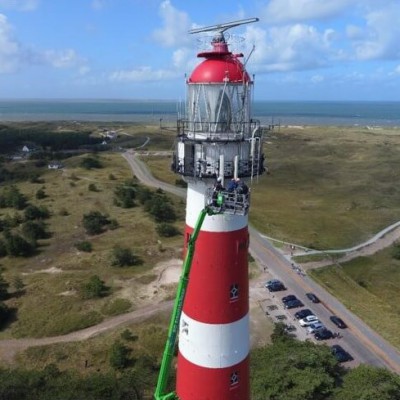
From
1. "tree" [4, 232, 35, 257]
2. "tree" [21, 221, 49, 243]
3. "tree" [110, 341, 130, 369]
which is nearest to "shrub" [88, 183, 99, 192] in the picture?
"tree" [21, 221, 49, 243]

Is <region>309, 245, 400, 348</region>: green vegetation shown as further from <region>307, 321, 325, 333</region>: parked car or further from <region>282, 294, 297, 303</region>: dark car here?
<region>282, 294, 297, 303</region>: dark car

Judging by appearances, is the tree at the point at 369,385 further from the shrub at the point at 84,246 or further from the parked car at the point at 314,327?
the shrub at the point at 84,246

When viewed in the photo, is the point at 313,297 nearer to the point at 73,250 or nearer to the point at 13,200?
the point at 73,250

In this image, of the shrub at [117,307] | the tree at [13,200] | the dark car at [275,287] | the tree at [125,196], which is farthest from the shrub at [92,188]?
the dark car at [275,287]

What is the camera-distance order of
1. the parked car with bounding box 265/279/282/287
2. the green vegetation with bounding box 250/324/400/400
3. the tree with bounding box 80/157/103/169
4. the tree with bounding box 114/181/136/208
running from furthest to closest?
the tree with bounding box 80/157/103/169 → the tree with bounding box 114/181/136/208 → the parked car with bounding box 265/279/282/287 → the green vegetation with bounding box 250/324/400/400

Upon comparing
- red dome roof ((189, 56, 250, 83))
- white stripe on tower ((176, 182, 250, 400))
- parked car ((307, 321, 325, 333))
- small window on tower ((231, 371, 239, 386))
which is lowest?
parked car ((307, 321, 325, 333))

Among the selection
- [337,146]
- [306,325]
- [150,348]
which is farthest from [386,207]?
[337,146]

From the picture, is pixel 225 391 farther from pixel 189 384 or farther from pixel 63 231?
pixel 63 231
